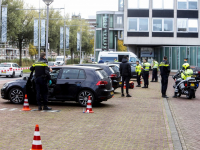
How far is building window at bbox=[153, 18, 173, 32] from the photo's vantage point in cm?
4797

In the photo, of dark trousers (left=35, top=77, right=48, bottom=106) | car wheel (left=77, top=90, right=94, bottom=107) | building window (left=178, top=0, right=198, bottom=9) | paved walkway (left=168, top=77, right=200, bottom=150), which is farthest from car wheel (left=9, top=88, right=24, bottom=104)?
building window (left=178, top=0, right=198, bottom=9)

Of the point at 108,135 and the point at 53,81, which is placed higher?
the point at 53,81

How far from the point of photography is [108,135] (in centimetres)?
751

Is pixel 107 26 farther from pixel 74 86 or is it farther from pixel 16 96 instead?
pixel 74 86

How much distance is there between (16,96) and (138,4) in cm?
3753

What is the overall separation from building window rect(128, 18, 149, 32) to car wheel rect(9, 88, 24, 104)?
36265 millimetres

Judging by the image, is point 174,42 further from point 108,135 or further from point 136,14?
point 108,135

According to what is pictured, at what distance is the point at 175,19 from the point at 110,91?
123ft

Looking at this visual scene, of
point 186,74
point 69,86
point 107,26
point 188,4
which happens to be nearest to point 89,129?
point 69,86

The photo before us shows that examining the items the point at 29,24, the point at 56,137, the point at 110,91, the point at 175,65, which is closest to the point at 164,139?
the point at 56,137

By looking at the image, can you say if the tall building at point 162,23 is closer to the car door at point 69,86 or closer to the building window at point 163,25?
the building window at point 163,25

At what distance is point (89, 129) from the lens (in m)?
8.15

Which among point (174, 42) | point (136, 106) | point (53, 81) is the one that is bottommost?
point (136, 106)

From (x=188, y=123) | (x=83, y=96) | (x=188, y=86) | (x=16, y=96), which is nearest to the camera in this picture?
(x=188, y=123)
